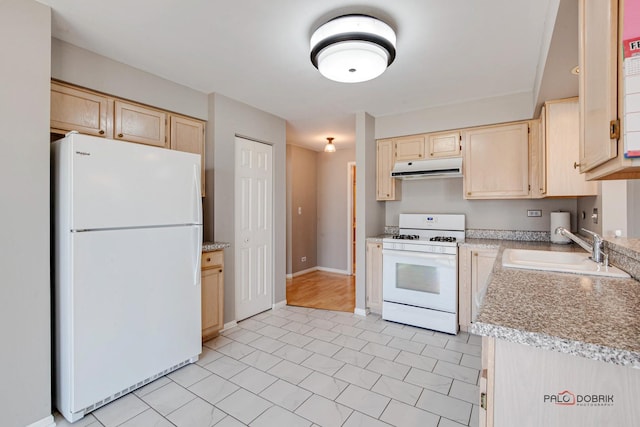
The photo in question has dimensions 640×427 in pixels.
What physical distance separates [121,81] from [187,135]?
67 centimetres

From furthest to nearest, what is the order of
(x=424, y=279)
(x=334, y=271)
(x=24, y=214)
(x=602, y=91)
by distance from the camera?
(x=334, y=271) < (x=424, y=279) < (x=24, y=214) < (x=602, y=91)

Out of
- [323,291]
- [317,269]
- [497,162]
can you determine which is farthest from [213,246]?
[317,269]

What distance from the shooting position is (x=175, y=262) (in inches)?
91.4

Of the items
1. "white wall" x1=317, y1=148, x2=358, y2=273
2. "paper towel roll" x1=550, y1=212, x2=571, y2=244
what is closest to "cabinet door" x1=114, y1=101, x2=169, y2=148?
"white wall" x1=317, y1=148, x2=358, y2=273

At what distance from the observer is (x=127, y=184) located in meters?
2.03

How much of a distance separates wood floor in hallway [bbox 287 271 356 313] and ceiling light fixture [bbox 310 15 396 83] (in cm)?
282

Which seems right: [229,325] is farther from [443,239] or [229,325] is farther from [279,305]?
[443,239]

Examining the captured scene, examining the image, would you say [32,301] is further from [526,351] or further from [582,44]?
[582,44]

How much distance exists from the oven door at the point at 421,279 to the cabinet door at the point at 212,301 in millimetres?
1779

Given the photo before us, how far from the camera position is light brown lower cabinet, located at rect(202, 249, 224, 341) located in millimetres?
2799

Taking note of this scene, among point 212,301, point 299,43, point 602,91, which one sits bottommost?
point 212,301

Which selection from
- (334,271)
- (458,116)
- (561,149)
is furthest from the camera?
(334,271)

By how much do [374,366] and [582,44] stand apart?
2.37 meters

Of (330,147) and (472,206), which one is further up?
(330,147)
